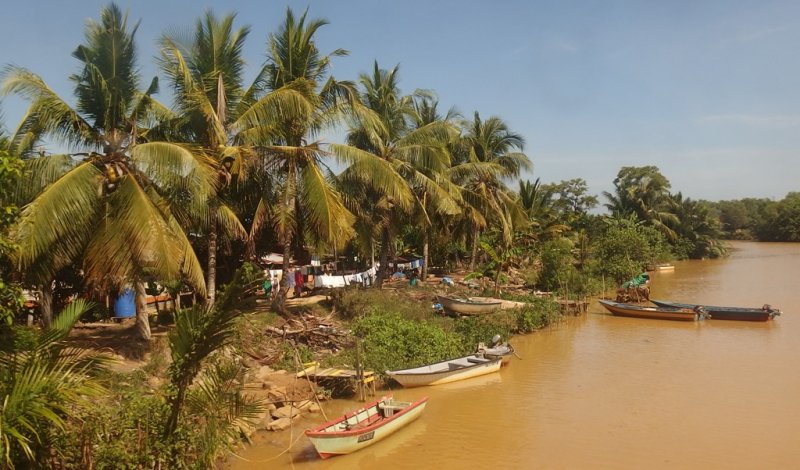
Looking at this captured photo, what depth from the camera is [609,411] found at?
1188cm

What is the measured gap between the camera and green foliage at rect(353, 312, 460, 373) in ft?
46.0

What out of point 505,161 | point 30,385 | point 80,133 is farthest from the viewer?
point 505,161

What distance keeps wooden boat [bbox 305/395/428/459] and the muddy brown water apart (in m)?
0.26

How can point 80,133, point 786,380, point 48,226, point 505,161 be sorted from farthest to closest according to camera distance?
point 505,161, point 786,380, point 80,133, point 48,226

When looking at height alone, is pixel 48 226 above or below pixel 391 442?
above

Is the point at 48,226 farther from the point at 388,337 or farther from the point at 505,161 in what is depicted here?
the point at 505,161

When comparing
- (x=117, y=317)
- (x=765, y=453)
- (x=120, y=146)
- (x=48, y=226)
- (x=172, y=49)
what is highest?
(x=172, y=49)

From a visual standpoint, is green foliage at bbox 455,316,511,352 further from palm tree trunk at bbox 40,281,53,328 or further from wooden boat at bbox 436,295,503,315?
palm tree trunk at bbox 40,281,53,328

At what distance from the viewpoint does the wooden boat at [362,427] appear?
9141 mm

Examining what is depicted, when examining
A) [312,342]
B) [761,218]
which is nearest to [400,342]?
[312,342]

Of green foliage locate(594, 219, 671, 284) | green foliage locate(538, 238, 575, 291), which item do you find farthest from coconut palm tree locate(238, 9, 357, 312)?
green foliage locate(594, 219, 671, 284)

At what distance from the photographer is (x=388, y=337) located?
48.5 feet

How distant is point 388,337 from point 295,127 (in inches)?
241

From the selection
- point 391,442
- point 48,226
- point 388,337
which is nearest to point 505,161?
point 388,337
